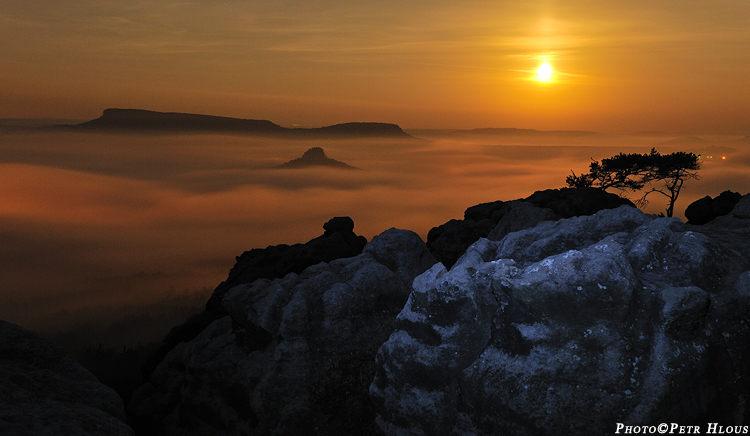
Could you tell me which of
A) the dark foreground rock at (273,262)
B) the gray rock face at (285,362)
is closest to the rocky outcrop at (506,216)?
the dark foreground rock at (273,262)

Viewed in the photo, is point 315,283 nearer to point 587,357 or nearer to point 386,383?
point 386,383

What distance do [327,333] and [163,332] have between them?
1115 inches

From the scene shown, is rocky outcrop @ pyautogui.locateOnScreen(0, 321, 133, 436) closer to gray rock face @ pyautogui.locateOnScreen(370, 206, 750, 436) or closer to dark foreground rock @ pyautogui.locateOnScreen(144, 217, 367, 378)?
gray rock face @ pyautogui.locateOnScreen(370, 206, 750, 436)

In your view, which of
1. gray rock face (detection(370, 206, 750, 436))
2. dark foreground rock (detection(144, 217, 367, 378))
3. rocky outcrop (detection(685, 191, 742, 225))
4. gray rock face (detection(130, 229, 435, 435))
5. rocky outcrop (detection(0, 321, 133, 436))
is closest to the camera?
rocky outcrop (detection(0, 321, 133, 436))

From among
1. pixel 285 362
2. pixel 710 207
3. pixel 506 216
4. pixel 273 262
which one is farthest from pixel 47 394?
pixel 710 207

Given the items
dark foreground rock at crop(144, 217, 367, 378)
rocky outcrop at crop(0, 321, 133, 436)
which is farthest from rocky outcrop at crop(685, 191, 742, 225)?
rocky outcrop at crop(0, 321, 133, 436)

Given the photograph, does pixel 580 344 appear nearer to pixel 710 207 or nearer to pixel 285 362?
pixel 285 362

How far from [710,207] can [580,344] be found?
2571 cm

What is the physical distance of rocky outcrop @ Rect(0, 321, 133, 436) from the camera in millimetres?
11961

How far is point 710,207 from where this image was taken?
3319 centimetres

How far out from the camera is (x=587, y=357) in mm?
12852

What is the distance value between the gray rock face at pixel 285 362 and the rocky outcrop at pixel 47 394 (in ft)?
14.6

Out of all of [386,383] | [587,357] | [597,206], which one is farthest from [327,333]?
[597,206]

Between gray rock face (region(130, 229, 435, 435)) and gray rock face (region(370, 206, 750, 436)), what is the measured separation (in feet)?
10.7
